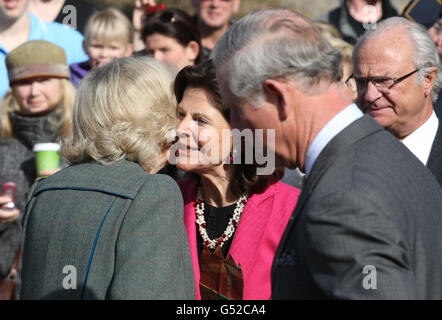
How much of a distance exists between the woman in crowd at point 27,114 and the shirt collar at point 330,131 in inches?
115

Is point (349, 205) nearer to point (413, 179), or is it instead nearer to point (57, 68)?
point (413, 179)

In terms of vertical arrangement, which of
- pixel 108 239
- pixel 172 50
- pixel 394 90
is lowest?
pixel 108 239

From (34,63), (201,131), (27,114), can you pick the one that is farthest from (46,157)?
(201,131)

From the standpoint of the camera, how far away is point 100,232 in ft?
6.93

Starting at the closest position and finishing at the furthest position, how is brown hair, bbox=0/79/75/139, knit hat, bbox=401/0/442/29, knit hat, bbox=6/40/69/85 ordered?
1. brown hair, bbox=0/79/75/139
2. knit hat, bbox=6/40/69/85
3. knit hat, bbox=401/0/442/29

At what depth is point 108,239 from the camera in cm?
210

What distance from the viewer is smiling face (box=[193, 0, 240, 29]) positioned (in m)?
5.44

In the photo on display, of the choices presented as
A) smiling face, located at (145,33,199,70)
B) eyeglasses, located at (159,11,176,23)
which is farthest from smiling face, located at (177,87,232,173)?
eyeglasses, located at (159,11,176,23)

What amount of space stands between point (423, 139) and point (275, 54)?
2006mm

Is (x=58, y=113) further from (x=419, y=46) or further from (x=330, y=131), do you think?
(x=330, y=131)

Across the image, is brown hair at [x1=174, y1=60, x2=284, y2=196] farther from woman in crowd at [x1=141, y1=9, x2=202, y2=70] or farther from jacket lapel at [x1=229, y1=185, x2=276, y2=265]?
woman in crowd at [x1=141, y1=9, x2=202, y2=70]

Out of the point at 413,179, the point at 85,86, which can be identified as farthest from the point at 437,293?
the point at 85,86

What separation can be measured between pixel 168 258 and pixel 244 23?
86 cm

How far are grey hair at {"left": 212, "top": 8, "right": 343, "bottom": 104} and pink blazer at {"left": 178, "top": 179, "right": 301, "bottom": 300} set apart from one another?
118 cm
